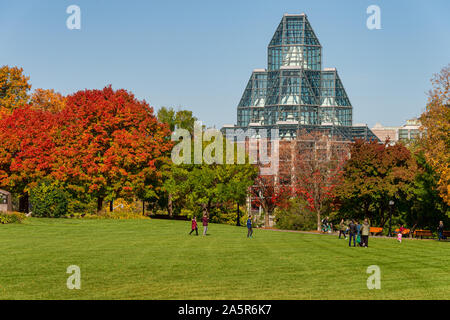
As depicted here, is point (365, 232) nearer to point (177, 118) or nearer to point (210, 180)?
point (210, 180)

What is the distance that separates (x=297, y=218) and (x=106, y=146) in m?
25.2

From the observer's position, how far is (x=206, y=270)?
22.8 meters

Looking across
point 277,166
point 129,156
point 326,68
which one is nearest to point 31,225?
point 129,156

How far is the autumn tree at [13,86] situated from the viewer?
3250 inches

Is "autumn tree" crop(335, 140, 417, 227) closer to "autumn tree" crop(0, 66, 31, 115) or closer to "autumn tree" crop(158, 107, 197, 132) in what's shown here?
"autumn tree" crop(158, 107, 197, 132)

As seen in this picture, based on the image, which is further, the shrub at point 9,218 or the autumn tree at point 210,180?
the autumn tree at point 210,180

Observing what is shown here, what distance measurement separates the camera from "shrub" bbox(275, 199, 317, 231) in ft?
246

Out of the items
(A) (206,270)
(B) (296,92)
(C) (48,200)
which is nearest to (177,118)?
(C) (48,200)

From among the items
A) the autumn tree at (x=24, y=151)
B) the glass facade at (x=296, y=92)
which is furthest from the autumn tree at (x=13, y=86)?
the glass facade at (x=296, y=92)

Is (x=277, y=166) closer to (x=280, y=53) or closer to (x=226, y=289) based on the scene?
(x=226, y=289)

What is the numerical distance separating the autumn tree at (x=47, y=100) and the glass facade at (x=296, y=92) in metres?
71.2

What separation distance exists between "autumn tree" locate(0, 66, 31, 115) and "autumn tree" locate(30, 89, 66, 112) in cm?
483

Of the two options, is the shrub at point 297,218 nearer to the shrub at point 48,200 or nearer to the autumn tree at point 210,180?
the autumn tree at point 210,180
